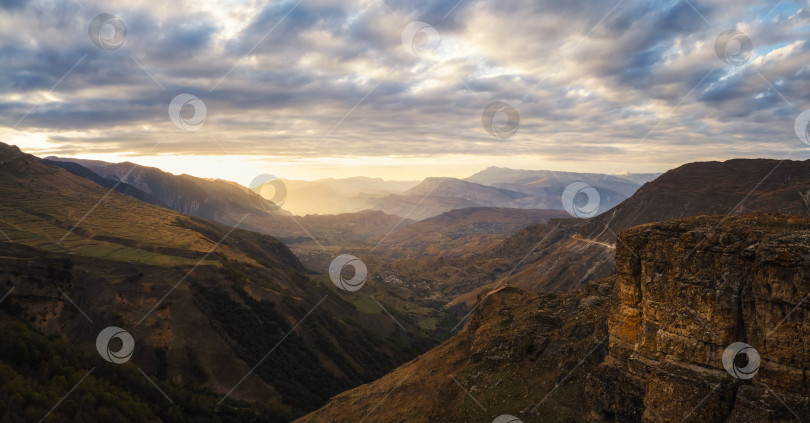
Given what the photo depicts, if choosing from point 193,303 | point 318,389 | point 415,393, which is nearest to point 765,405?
point 415,393

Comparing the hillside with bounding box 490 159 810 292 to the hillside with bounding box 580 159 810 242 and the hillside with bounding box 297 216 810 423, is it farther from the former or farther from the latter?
the hillside with bounding box 297 216 810 423

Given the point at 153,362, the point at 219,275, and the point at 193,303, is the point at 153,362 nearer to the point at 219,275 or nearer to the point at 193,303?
the point at 193,303

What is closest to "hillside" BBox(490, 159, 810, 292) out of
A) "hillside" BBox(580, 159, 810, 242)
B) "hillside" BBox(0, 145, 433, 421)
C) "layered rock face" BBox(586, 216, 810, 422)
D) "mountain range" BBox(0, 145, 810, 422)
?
"hillside" BBox(580, 159, 810, 242)

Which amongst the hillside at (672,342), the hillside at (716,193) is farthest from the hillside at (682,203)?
the hillside at (672,342)

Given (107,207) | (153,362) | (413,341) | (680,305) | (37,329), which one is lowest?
(413,341)

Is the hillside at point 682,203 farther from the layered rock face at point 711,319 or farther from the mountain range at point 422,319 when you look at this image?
the layered rock face at point 711,319

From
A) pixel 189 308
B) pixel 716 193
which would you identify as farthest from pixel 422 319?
pixel 716 193

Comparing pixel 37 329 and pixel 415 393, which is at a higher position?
pixel 37 329
